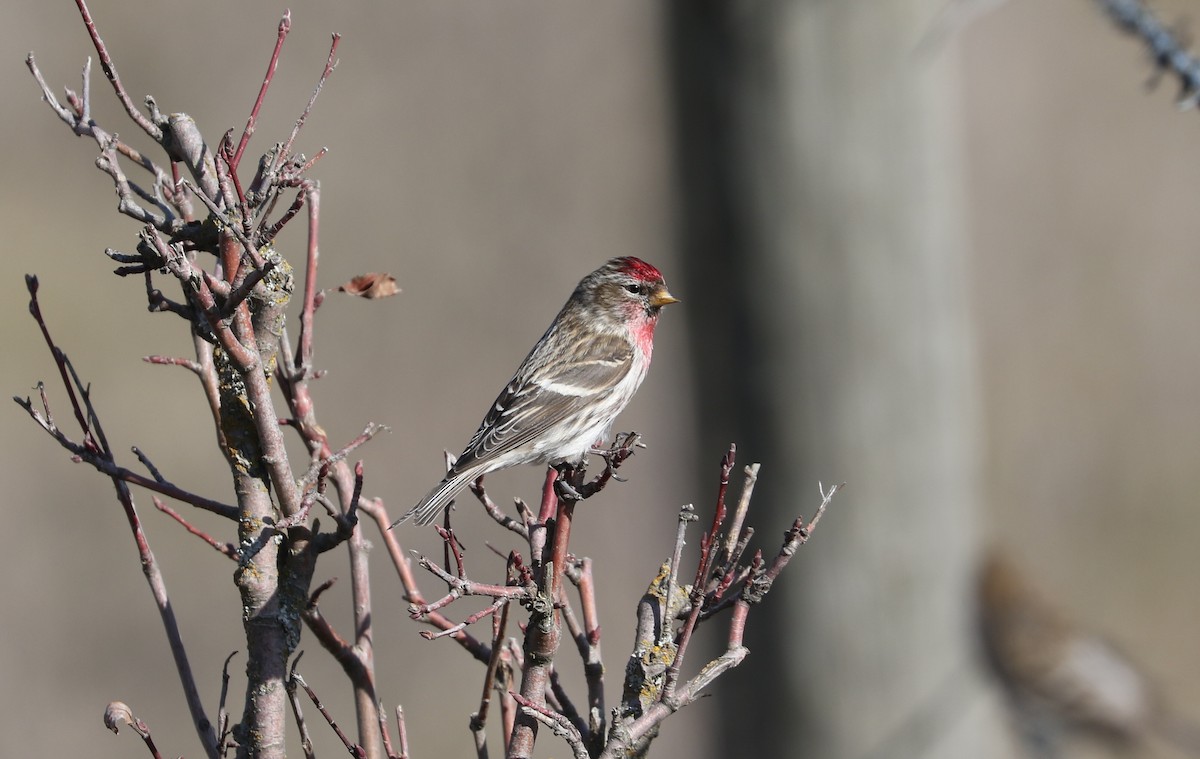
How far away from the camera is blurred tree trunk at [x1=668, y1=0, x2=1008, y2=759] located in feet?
13.0

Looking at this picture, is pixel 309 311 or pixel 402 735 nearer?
pixel 402 735

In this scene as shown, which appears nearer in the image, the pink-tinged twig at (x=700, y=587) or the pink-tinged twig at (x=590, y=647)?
the pink-tinged twig at (x=700, y=587)

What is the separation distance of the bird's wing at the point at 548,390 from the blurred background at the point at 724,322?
60cm

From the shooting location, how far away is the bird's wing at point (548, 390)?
141 inches

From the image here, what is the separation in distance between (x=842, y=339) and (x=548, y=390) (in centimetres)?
105

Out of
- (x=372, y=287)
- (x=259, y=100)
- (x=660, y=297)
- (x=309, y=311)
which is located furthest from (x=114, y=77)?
(x=660, y=297)

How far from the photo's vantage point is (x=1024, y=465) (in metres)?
10.2

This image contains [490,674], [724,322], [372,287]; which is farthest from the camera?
[724,322]

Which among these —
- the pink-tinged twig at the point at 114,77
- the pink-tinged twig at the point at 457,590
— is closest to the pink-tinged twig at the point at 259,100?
the pink-tinged twig at the point at 114,77

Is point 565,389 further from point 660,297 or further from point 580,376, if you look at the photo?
point 660,297

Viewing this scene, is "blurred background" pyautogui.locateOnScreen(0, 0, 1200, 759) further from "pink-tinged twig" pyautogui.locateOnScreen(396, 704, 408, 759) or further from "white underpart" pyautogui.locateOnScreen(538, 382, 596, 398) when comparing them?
"pink-tinged twig" pyautogui.locateOnScreen(396, 704, 408, 759)

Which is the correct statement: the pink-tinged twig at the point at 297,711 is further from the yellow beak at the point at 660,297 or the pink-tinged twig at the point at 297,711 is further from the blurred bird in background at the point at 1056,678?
the blurred bird in background at the point at 1056,678

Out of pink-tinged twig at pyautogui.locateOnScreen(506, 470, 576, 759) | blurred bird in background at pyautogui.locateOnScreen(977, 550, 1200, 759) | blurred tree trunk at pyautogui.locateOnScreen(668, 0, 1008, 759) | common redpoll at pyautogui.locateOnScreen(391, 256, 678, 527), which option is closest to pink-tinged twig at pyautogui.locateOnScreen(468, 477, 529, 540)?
pink-tinged twig at pyautogui.locateOnScreen(506, 470, 576, 759)

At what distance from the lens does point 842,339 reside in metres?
4.09
